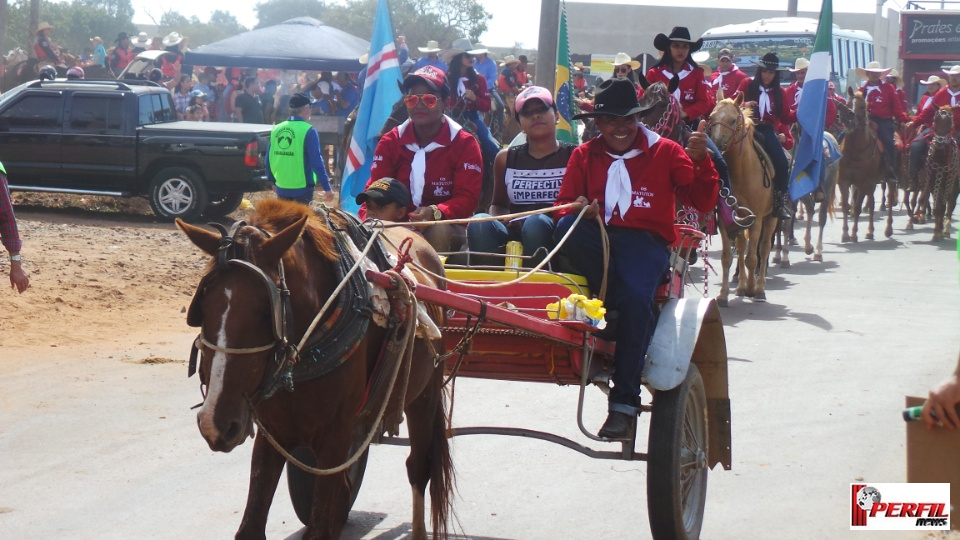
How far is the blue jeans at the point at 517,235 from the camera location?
582 centimetres

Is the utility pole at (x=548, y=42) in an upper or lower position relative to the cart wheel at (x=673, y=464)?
upper

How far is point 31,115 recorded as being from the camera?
53.3 ft

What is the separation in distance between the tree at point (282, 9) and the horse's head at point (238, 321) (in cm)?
9236

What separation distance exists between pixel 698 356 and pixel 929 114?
15870 millimetres

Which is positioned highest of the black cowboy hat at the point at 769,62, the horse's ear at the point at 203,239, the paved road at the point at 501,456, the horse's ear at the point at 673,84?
the black cowboy hat at the point at 769,62

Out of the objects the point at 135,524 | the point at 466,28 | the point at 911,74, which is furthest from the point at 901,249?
the point at 466,28

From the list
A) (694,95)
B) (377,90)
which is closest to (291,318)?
(377,90)

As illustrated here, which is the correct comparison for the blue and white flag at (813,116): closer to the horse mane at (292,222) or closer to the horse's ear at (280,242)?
the horse mane at (292,222)

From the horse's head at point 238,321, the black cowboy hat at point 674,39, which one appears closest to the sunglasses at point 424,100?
the horse's head at point 238,321

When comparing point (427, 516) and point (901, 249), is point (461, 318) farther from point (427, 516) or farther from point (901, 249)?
point (901, 249)

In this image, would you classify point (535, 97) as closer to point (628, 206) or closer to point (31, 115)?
point (628, 206)

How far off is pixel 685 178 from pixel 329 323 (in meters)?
2.27

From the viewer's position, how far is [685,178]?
5.52m

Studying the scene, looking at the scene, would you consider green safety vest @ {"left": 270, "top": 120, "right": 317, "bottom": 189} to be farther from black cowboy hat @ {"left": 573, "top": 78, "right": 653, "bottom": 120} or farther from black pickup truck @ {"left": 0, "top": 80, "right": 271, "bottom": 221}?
black cowboy hat @ {"left": 573, "top": 78, "right": 653, "bottom": 120}
